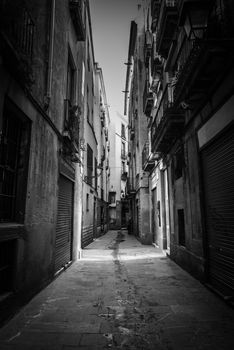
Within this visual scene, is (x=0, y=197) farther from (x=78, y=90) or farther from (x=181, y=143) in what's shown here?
(x=78, y=90)

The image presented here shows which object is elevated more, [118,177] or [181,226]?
[118,177]

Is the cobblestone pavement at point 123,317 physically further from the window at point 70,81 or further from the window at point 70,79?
the window at point 70,79

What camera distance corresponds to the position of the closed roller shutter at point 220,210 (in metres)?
4.67

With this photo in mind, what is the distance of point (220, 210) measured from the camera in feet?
17.0

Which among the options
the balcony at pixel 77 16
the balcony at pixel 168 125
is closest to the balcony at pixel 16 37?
the balcony at pixel 168 125

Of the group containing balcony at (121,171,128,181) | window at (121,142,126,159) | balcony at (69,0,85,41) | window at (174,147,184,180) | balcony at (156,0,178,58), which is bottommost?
window at (174,147,184,180)

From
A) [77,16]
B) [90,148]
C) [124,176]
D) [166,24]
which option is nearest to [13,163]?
[166,24]

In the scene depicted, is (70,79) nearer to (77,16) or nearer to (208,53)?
(77,16)

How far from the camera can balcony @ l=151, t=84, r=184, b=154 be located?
7629 millimetres

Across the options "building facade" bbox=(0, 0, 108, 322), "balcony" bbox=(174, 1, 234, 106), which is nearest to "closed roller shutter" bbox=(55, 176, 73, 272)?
"building facade" bbox=(0, 0, 108, 322)

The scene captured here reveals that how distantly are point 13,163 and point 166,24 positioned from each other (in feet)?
23.3

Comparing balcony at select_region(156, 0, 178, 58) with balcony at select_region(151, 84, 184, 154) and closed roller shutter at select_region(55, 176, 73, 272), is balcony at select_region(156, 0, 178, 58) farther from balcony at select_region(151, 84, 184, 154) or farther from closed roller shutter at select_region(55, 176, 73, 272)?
closed roller shutter at select_region(55, 176, 73, 272)

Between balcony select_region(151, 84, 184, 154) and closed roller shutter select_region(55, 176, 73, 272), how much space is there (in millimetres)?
3839

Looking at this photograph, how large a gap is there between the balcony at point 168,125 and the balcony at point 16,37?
4398 mm
